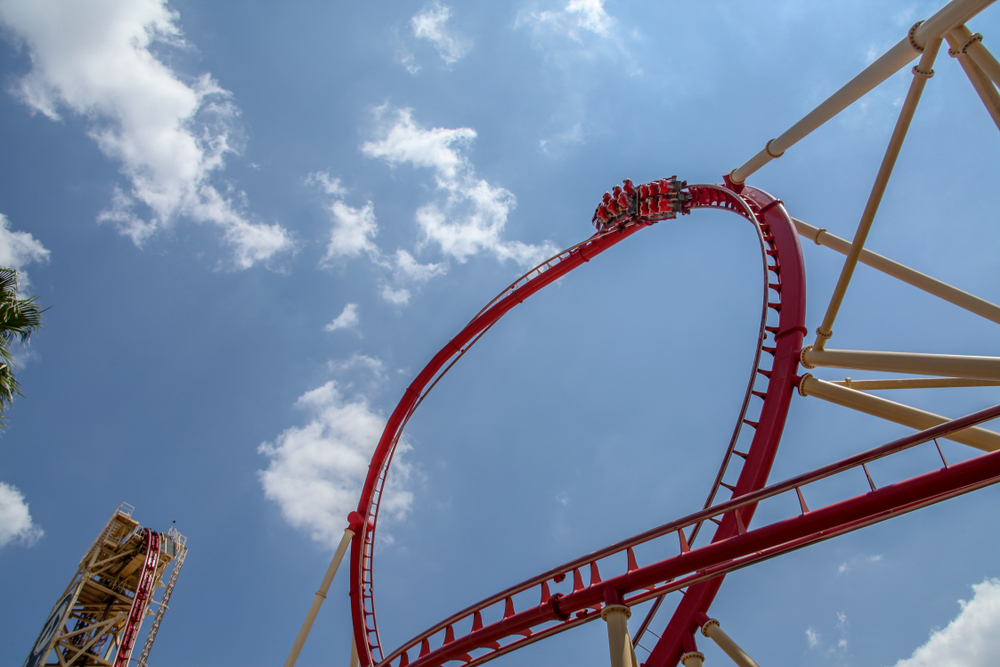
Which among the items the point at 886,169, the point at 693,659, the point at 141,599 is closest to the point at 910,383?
the point at 886,169

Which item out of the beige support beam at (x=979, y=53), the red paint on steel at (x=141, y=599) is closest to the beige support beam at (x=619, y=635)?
the beige support beam at (x=979, y=53)

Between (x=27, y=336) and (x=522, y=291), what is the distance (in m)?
9.07

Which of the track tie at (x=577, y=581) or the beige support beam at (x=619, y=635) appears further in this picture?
the track tie at (x=577, y=581)

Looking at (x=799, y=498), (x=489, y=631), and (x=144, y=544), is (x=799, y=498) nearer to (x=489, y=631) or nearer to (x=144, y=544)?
(x=489, y=631)

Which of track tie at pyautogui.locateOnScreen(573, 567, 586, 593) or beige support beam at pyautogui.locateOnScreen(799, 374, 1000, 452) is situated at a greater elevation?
beige support beam at pyautogui.locateOnScreen(799, 374, 1000, 452)

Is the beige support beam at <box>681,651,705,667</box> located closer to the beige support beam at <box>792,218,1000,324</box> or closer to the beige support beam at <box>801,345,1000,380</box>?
the beige support beam at <box>801,345,1000,380</box>

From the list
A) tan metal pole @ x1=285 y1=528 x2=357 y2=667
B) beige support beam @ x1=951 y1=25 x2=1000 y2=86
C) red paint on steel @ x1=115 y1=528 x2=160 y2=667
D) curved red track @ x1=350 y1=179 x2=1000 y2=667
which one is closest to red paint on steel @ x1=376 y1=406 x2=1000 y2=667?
curved red track @ x1=350 y1=179 x2=1000 y2=667

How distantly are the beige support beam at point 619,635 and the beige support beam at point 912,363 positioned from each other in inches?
134

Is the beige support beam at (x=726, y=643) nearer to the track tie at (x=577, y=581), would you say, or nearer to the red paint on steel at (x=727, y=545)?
the red paint on steel at (x=727, y=545)

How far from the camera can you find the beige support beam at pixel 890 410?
5.88m

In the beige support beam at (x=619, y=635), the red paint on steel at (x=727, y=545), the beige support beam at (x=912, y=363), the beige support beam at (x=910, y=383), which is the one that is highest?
the beige support beam at (x=910, y=383)

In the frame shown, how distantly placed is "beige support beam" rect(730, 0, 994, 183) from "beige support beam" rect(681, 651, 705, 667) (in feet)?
20.8

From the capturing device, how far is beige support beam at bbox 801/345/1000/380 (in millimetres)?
5079

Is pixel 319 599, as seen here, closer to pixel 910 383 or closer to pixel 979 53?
pixel 910 383
